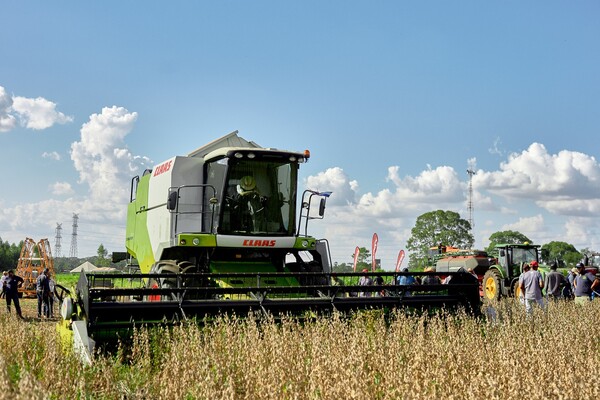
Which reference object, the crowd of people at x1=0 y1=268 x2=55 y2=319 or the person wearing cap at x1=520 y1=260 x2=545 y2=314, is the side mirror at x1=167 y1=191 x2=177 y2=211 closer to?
the person wearing cap at x1=520 y1=260 x2=545 y2=314

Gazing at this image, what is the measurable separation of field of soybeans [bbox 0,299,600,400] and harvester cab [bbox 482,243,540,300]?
541 inches

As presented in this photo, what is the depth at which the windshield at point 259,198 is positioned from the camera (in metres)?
9.88

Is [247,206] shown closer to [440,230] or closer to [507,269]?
[507,269]

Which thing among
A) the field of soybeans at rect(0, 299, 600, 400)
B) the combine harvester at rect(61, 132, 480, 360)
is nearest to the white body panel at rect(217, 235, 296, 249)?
the combine harvester at rect(61, 132, 480, 360)

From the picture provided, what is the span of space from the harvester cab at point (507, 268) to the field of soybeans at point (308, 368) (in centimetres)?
1374

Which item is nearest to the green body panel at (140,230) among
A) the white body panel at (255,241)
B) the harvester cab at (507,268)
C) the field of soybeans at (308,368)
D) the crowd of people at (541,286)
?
the white body panel at (255,241)

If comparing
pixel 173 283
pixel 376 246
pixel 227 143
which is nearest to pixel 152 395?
pixel 173 283

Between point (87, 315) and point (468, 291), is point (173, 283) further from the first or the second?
point (468, 291)

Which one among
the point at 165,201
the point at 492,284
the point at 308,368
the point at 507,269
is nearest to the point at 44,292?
the point at 165,201

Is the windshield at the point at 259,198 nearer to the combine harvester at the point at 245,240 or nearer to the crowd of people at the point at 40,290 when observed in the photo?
the combine harvester at the point at 245,240

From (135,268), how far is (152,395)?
820 centimetres

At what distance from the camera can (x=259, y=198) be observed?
10.1 meters

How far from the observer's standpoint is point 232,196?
992cm

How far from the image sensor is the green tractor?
821 inches
